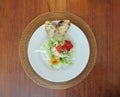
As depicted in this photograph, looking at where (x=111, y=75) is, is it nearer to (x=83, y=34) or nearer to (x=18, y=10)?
(x=83, y=34)

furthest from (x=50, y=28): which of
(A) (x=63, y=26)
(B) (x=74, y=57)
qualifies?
(B) (x=74, y=57)

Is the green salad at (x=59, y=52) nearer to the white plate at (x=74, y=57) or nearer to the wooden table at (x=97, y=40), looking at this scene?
the white plate at (x=74, y=57)

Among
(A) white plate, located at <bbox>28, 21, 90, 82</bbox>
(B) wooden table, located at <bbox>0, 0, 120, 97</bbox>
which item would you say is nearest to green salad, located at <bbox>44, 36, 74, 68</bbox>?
(A) white plate, located at <bbox>28, 21, 90, 82</bbox>


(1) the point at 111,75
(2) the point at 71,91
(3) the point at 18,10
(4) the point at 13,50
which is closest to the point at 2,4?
(3) the point at 18,10

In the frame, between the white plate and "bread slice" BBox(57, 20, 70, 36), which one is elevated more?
"bread slice" BBox(57, 20, 70, 36)

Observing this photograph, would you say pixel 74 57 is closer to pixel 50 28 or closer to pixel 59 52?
pixel 59 52

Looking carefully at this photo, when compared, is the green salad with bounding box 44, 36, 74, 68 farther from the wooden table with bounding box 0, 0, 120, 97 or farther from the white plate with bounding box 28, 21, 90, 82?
the wooden table with bounding box 0, 0, 120, 97
